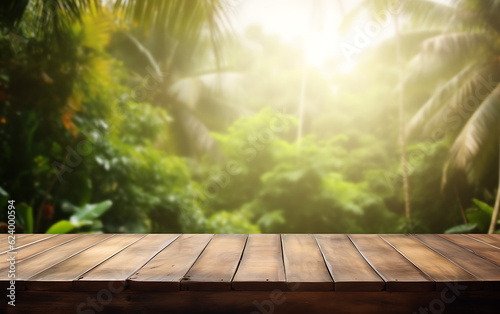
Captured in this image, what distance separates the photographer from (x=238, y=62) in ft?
46.0

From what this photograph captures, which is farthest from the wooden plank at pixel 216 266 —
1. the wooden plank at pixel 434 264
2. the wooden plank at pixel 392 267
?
the wooden plank at pixel 434 264

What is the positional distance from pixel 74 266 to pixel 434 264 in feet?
3.83

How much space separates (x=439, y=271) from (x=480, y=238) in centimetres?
62

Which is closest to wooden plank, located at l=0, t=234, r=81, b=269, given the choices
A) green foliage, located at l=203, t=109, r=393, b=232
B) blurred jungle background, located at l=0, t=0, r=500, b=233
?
blurred jungle background, located at l=0, t=0, r=500, b=233

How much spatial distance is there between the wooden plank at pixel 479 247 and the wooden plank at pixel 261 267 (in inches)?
28.6

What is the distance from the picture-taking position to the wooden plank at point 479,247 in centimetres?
126

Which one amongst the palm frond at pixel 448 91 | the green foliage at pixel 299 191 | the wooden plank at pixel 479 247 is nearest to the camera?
the wooden plank at pixel 479 247

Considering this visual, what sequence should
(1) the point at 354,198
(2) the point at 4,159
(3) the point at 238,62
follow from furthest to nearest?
1. (3) the point at 238,62
2. (1) the point at 354,198
3. (2) the point at 4,159

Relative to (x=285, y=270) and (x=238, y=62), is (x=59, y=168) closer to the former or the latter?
(x=285, y=270)

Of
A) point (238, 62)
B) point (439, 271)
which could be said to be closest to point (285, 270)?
point (439, 271)

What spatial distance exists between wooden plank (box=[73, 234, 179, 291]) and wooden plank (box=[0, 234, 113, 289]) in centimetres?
17

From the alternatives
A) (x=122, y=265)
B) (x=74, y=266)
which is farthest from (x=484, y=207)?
(x=74, y=266)

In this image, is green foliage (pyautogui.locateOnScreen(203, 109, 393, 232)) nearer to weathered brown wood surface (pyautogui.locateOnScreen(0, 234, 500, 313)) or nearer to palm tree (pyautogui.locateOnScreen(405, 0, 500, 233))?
palm tree (pyautogui.locateOnScreen(405, 0, 500, 233))

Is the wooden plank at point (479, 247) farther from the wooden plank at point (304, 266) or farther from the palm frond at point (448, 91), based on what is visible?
the palm frond at point (448, 91)
